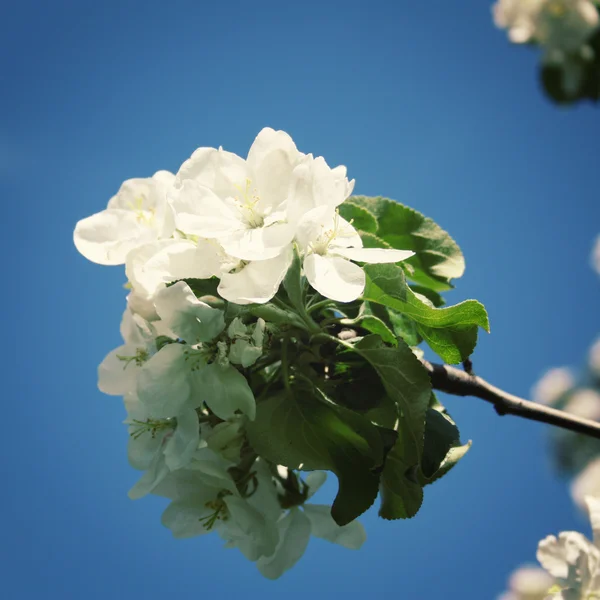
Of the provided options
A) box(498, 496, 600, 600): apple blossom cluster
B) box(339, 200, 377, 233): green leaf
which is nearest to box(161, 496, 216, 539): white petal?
box(339, 200, 377, 233): green leaf

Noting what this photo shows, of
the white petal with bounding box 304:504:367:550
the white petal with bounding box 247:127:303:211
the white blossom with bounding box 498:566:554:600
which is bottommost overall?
the white blossom with bounding box 498:566:554:600

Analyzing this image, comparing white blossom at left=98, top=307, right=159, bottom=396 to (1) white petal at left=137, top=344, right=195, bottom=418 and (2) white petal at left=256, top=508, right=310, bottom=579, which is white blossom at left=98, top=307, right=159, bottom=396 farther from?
(2) white petal at left=256, top=508, right=310, bottom=579

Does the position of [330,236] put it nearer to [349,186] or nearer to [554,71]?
[349,186]

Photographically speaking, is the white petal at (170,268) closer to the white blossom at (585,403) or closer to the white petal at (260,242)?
the white petal at (260,242)

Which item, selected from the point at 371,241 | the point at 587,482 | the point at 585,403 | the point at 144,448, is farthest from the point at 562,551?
the point at 585,403

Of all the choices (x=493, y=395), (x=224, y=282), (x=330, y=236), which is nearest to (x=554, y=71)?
(x=493, y=395)

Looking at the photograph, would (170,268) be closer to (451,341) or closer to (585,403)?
(451,341)
